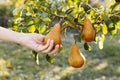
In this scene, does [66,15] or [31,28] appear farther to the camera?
[31,28]

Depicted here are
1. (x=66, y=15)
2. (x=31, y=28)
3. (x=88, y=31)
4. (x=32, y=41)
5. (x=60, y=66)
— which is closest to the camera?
(x=32, y=41)

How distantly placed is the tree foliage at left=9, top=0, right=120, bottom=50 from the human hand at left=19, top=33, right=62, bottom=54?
0.70 ft

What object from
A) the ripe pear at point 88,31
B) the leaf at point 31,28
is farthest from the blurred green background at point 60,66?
the ripe pear at point 88,31

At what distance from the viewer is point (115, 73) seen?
456cm

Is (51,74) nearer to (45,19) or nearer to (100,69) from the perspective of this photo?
(100,69)

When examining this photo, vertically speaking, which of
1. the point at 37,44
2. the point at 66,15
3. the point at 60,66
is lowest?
the point at 37,44

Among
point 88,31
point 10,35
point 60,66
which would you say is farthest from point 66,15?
point 60,66

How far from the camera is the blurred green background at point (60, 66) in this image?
441cm

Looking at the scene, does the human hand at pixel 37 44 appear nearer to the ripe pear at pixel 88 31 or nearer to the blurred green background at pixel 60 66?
the ripe pear at pixel 88 31

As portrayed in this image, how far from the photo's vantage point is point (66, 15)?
→ 5.30 ft

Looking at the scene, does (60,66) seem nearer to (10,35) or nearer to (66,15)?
(66,15)

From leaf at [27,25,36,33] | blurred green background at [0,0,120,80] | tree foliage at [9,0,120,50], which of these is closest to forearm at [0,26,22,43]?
tree foliage at [9,0,120,50]

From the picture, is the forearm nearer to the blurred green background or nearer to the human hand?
the human hand

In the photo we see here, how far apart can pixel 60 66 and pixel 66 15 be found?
11.0 ft
